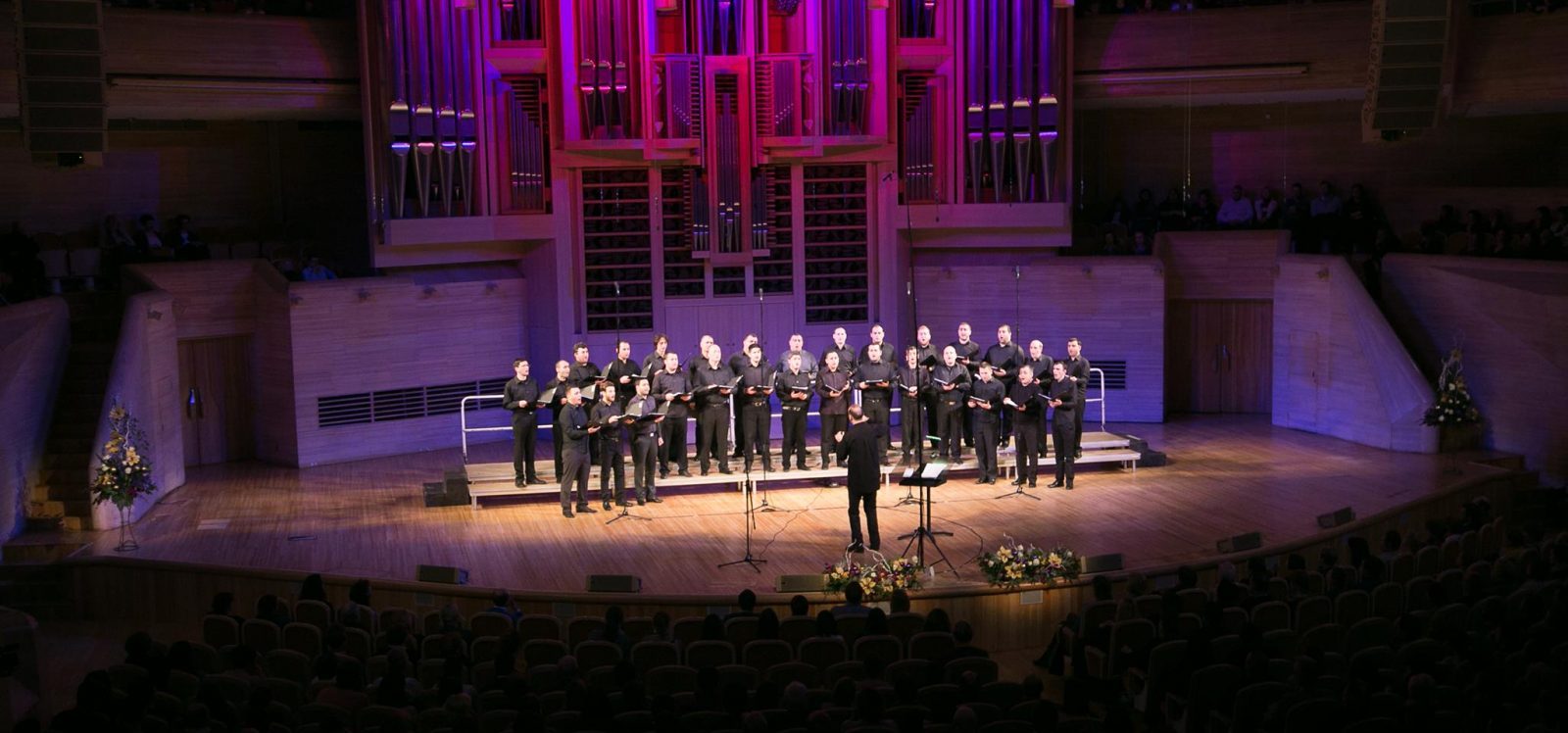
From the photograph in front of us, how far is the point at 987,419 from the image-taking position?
52.6 feet

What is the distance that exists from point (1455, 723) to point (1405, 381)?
10387 mm

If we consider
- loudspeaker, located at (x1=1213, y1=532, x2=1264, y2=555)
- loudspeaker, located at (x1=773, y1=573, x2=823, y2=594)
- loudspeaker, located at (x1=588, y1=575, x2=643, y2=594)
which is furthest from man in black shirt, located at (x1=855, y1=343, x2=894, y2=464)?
loudspeaker, located at (x1=588, y1=575, x2=643, y2=594)

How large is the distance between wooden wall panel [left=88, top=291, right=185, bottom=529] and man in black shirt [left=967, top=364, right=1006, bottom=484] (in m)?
8.33

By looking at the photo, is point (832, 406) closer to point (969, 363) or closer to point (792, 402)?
point (792, 402)

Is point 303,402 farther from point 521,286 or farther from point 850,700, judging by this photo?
point 850,700

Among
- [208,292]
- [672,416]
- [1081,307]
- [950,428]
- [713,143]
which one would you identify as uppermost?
[713,143]

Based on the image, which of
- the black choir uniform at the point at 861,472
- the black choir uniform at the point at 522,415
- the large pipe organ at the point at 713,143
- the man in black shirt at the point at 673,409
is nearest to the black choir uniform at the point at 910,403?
the man in black shirt at the point at 673,409

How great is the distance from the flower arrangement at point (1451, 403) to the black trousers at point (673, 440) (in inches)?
312

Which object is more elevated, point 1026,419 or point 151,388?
point 151,388

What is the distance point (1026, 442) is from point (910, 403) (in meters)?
1.33

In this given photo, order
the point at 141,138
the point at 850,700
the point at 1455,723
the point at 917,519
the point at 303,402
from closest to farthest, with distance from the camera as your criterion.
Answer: the point at 1455,723 < the point at 850,700 < the point at 917,519 < the point at 303,402 < the point at 141,138

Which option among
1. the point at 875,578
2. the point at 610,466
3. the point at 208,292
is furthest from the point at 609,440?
the point at 208,292

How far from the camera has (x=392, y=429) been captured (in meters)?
18.7

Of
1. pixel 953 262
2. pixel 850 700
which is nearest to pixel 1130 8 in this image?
pixel 953 262
